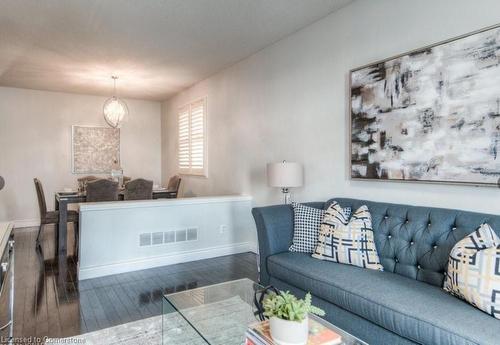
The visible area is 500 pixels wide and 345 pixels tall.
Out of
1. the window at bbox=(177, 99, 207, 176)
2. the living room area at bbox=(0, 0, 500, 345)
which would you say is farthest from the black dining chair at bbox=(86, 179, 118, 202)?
the window at bbox=(177, 99, 207, 176)

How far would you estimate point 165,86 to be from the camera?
238 inches

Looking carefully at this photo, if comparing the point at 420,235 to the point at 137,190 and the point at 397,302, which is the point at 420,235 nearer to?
the point at 397,302

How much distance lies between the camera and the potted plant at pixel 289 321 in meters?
1.28

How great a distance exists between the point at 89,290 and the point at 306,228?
6.99ft

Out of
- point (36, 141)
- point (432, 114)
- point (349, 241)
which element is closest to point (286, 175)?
point (349, 241)

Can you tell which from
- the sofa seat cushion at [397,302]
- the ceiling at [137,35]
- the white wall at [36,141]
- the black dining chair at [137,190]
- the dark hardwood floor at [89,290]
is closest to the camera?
the sofa seat cushion at [397,302]

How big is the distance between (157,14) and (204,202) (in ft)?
7.17

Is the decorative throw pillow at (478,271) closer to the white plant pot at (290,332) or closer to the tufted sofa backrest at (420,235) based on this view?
the tufted sofa backrest at (420,235)

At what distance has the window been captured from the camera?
5.66 meters

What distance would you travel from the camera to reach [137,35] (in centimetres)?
367

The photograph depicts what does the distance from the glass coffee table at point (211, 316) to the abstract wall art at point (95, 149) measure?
5.54 metres

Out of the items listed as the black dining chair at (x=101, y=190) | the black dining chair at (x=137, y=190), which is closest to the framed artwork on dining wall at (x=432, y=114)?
the black dining chair at (x=137, y=190)

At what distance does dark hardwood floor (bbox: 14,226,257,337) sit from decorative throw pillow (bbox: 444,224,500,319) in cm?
210

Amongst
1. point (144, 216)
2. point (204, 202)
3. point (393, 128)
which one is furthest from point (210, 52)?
point (393, 128)
